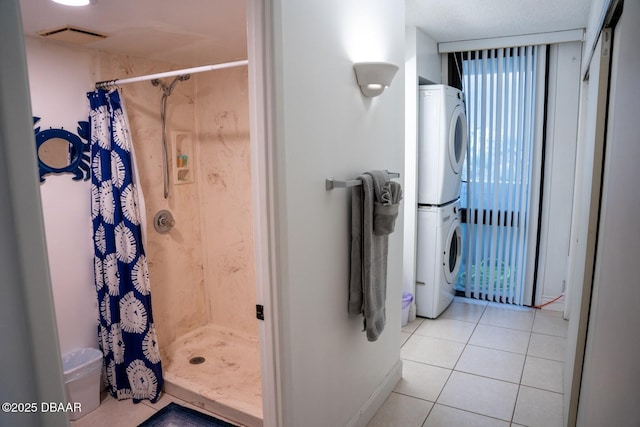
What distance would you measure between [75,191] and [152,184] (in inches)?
21.2

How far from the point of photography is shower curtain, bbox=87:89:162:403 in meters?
2.51

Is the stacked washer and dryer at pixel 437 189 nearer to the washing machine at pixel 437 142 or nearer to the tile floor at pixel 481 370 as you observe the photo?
the washing machine at pixel 437 142

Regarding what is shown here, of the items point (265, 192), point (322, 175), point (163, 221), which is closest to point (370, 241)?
point (322, 175)

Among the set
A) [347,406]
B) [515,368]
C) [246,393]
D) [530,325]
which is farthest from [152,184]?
[530,325]

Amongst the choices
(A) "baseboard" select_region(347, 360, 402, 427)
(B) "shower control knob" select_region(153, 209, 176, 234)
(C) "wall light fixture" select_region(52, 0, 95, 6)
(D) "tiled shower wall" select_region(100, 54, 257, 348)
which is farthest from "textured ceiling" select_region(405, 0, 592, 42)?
(A) "baseboard" select_region(347, 360, 402, 427)

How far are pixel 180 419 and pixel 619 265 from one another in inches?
90.9

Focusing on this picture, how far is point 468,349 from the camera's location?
3.22m

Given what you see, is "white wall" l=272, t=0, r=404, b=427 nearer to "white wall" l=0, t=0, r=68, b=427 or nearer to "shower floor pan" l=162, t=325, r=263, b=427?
"shower floor pan" l=162, t=325, r=263, b=427

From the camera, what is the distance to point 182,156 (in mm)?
3215

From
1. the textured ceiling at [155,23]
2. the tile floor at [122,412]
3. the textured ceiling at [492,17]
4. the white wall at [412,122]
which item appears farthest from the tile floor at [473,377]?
the textured ceiling at [492,17]

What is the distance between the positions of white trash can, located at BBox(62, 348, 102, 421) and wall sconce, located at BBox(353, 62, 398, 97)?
219 cm

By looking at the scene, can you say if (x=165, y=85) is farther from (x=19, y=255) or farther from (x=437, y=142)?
(x=19, y=255)

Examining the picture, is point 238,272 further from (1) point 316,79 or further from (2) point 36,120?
(1) point 316,79

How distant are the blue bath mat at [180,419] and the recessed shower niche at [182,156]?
1.56 meters
